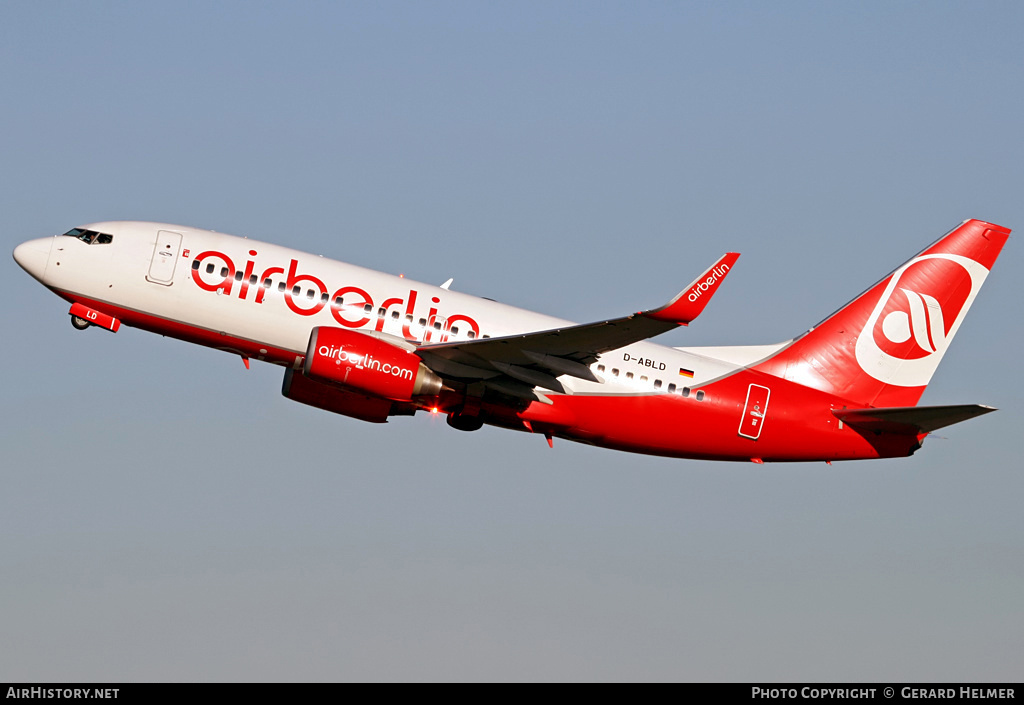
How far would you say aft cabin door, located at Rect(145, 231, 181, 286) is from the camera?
118 feet

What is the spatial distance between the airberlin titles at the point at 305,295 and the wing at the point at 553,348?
135 cm

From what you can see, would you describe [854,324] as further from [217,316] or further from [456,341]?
[217,316]

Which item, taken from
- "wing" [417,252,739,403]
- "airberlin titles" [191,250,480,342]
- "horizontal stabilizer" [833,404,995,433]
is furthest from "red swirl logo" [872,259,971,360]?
"airberlin titles" [191,250,480,342]

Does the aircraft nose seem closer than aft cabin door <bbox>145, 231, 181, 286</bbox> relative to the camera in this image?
No

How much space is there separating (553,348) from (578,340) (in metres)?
1.02

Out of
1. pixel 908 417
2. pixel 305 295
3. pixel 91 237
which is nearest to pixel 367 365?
pixel 305 295

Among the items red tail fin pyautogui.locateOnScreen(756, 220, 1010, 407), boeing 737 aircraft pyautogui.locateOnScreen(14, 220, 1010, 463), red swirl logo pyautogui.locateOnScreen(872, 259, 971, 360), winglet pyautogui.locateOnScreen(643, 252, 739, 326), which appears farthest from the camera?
red swirl logo pyautogui.locateOnScreen(872, 259, 971, 360)

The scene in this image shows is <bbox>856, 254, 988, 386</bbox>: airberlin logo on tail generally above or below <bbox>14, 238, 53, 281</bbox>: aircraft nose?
above

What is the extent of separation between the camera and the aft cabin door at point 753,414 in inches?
1497

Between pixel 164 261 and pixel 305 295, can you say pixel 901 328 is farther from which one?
pixel 164 261

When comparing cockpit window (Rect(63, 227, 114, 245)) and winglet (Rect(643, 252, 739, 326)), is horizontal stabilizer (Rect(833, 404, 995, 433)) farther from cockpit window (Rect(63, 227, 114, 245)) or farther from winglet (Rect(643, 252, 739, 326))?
cockpit window (Rect(63, 227, 114, 245))

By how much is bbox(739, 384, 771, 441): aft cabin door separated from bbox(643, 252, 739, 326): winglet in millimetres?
7677

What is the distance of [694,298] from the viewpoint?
31047mm

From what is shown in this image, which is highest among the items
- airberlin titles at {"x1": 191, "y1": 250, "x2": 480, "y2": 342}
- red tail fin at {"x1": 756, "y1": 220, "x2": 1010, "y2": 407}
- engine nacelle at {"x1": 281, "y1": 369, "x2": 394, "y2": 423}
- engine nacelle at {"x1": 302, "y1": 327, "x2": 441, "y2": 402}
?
red tail fin at {"x1": 756, "y1": 220, "x2": 1010, "y2": 407}
